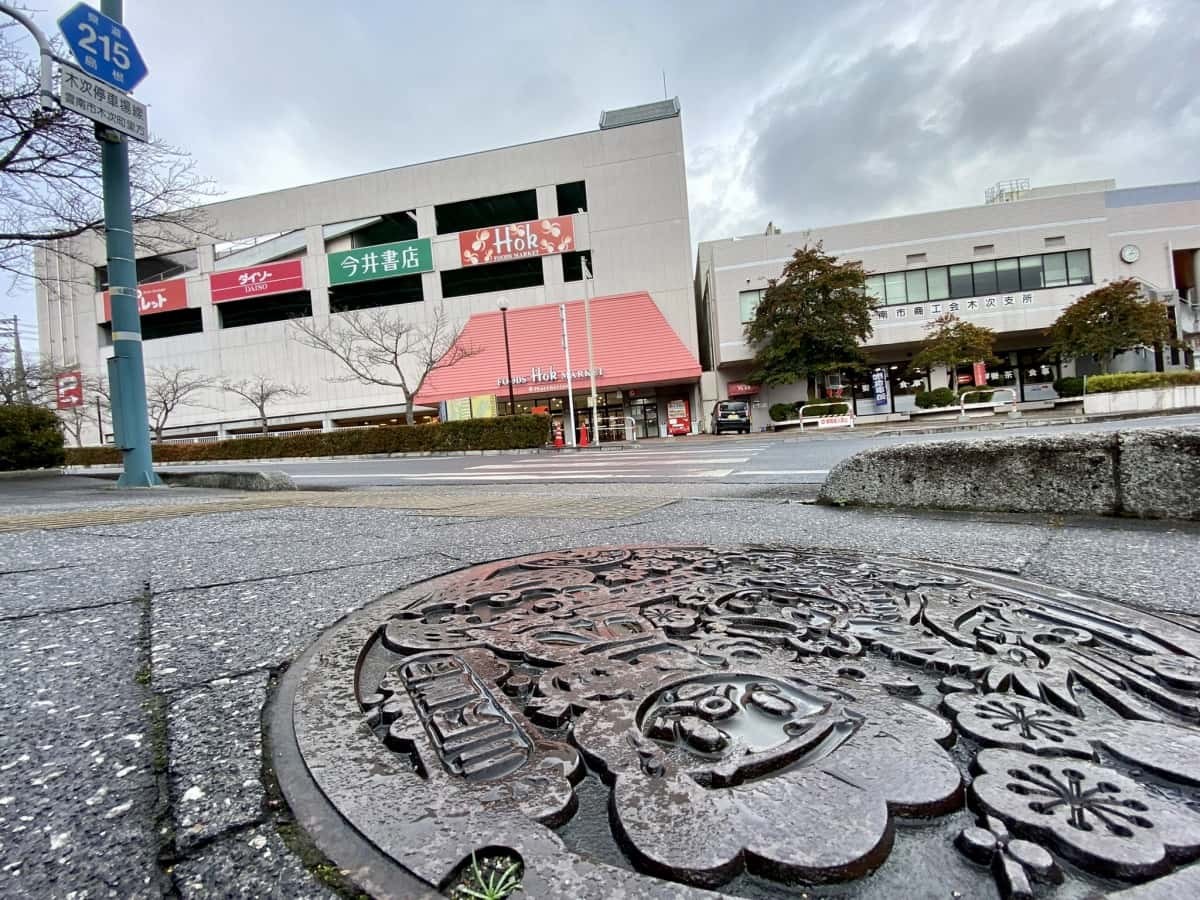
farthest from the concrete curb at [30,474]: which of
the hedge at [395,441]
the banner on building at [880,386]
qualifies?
the banner on building at [880,386]

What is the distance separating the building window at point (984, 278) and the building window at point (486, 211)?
2166 cm

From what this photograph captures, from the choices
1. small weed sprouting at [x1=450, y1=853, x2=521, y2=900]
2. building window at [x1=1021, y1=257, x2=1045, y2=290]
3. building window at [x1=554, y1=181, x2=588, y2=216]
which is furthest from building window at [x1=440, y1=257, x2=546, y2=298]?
small weed sprouting at [x1=450, y1=853, x2=521, y2=900]

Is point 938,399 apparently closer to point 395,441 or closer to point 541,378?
point 541,378

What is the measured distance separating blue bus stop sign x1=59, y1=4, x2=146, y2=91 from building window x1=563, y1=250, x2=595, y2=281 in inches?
849

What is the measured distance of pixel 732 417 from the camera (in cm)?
2514

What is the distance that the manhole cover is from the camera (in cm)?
74

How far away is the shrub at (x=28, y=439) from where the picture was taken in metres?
10.3

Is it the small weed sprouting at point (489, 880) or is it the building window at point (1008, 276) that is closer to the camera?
the small weed sprouting at point (489, 880)

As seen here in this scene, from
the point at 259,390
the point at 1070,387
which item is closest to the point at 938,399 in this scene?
the point at 1070,387

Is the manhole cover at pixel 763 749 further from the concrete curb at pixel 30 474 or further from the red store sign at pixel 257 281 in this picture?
the red store sign at pixel 257 281

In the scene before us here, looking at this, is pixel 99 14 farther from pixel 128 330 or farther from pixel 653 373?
pixel 653 373

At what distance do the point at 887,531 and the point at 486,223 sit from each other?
30421mm

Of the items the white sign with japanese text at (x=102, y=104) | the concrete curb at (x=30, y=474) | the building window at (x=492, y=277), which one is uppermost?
the building window at (x=492, y=277)

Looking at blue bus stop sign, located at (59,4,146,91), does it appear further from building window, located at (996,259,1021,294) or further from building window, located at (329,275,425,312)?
building window, located at (996,259,1021,294)
